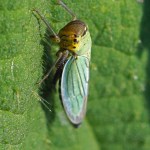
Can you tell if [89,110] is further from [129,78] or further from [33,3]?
[33,3]

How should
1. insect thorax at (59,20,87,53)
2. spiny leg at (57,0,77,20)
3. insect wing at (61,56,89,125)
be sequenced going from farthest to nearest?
insect wing at (61,56,89,125) < insect thorax at (59,20,87,53) < spiny leg at (57,0,77,20)

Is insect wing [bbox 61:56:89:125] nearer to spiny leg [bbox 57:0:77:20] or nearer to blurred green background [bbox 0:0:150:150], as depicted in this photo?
blurred green background [bbox 0:0:150:150]

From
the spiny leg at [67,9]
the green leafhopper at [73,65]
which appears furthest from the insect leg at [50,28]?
the spiny leg at [67,9]

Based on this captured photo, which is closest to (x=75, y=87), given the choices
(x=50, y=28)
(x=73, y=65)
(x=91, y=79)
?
(x=73, y=65)

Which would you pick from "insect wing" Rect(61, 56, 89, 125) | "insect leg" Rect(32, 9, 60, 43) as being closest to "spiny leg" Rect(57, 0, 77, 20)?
"insect leg" Rect(32, 9, 60, 43)

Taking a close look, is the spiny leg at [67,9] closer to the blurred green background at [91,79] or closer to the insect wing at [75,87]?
the blurred green background at [91,79]

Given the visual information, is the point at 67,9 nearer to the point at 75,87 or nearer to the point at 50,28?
the point at 50,28
